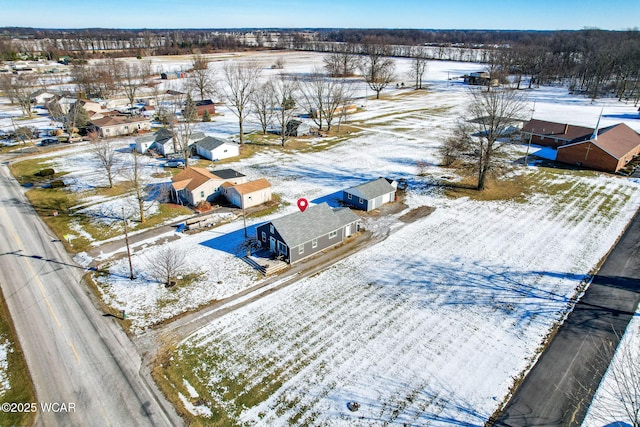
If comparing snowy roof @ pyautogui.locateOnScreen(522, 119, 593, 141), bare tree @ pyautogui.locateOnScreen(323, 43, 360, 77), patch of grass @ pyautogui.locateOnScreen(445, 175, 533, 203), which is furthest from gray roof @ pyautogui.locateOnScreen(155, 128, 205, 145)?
bare tree @ pyautogui.locateOnScreen(323, 43, 360, 77)

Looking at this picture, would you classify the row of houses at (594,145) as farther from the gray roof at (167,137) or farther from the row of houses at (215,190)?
the gray roof at (167,137)

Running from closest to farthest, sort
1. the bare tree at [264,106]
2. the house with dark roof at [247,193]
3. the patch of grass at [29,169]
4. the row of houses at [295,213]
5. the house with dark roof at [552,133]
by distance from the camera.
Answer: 1. the row of houses at [295,213]
2. the house with dark roof at [247,193]
3. the patch of grass at [29,169]
4. the house with dark roof at [552,133]
5. the bare tree at [264,106]

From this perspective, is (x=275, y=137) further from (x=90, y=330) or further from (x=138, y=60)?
(x=138, y=60)

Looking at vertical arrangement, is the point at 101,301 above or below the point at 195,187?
below

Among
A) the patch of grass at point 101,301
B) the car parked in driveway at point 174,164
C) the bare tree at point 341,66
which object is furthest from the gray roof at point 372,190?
the bare tree at point 341,66

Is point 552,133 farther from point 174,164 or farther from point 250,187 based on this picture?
point 174,164

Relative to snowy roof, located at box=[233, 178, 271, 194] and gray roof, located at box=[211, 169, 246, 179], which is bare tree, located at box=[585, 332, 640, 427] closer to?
snowy roof, located at box=[233, 178, 271, 194]

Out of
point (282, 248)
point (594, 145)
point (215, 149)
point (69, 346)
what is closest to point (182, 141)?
point (215, 149)
